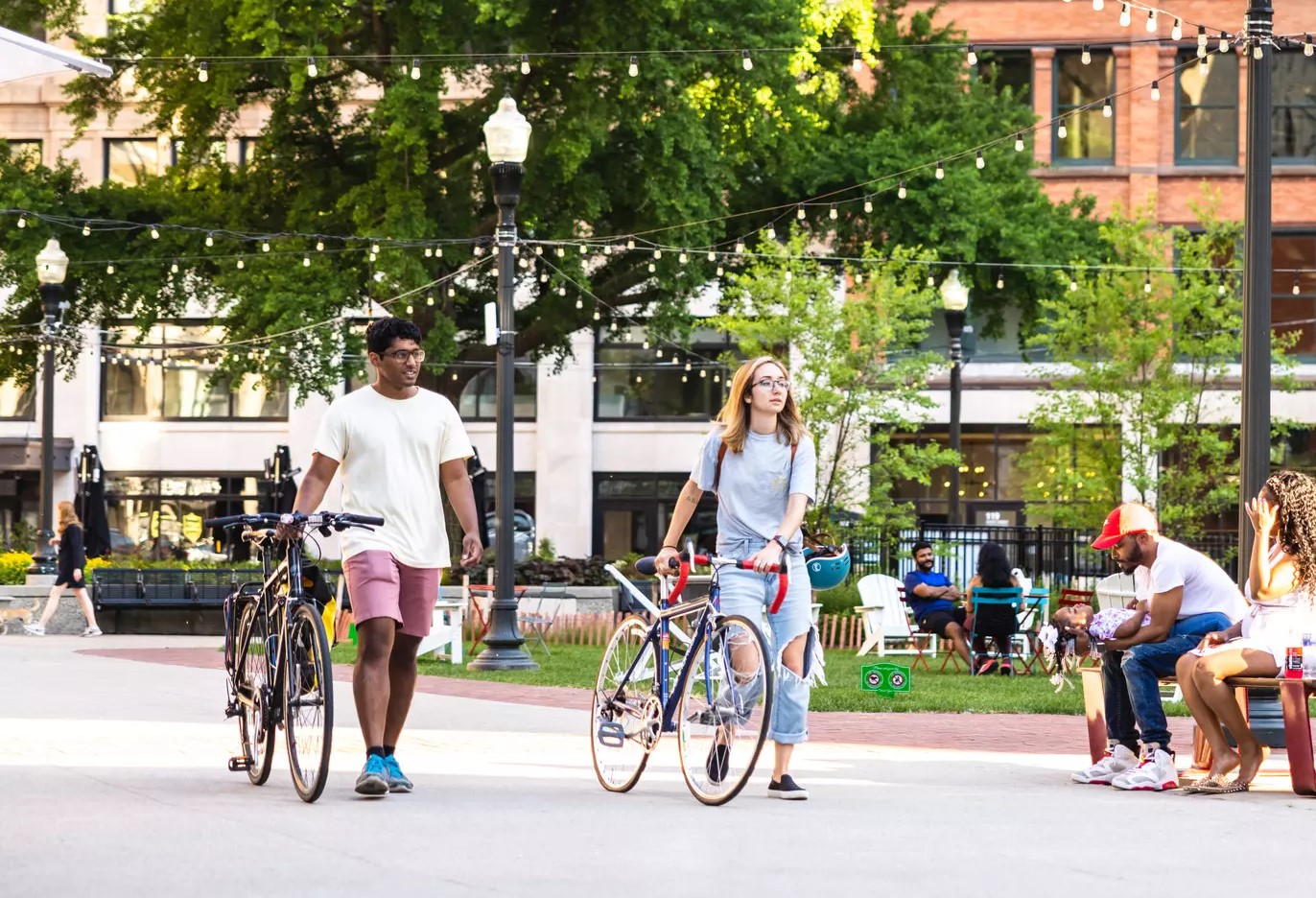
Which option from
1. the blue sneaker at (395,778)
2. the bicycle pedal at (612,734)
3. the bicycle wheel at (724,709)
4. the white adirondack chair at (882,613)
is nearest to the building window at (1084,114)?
the white adirondack chair at (882,613)

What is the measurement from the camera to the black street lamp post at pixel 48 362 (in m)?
26.4

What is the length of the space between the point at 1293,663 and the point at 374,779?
4195mm

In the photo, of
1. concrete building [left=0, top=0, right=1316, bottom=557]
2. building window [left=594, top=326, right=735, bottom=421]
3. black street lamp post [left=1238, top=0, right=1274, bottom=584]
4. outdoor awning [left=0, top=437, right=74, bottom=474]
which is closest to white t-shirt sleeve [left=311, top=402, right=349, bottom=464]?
black street lamp post [left=1238, top=0, right=1274, bottom=584]

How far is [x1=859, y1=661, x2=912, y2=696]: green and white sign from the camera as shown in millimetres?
15875

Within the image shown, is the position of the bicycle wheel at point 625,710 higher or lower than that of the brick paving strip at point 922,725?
higher

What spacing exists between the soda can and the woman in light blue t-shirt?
221cm

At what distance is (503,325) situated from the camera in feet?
63.1

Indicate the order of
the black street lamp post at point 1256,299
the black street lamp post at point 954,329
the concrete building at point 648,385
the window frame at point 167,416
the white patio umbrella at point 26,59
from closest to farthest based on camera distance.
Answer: the white patio umbrella at point 26,59
the black street lamp post at point 1256,299
the black street lamp post at point 954,329
the concrete building at point 648,385
the window frame at point 167,416

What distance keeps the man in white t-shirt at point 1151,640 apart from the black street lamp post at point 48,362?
19.3 m

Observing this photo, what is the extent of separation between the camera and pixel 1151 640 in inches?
381

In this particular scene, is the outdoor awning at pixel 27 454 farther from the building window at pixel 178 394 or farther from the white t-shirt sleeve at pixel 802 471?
the white t-shirt sleeve at pixel 802 471

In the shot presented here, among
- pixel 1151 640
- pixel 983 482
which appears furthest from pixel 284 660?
pixel 983 482

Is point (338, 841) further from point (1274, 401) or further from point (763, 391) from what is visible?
point (1274, 401)

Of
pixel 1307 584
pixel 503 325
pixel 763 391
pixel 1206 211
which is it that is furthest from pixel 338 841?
pixel 1206 211
